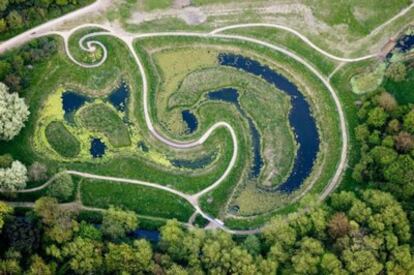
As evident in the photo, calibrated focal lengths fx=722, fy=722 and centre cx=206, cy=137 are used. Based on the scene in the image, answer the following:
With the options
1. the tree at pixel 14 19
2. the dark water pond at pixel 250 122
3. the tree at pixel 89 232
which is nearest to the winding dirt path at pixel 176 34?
the tree at pixel 14 19

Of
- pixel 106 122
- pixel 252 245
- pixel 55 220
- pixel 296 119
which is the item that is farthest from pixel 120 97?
pixel 252 245

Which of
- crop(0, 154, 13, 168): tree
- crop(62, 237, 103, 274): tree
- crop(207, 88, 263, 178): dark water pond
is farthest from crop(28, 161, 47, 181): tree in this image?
crop(207, 88, 263, 178): dark water pond

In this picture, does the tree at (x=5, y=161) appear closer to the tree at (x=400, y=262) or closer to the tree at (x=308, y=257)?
the tree at (x=308, y=257)

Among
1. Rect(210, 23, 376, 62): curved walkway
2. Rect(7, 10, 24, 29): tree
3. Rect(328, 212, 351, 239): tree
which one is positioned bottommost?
Rect(328, 212, 351, 239): tree

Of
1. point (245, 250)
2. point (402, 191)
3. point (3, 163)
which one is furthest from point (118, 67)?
point (402, 191)

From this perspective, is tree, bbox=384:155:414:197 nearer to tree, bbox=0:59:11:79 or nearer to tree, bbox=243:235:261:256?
tree, bbox=243:235:261:256

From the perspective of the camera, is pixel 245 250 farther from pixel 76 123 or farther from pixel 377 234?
pixel 76 123

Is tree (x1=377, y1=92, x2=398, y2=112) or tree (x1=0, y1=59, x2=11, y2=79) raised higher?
tree (x1=377, y1=92, x2=398, y2=112)
